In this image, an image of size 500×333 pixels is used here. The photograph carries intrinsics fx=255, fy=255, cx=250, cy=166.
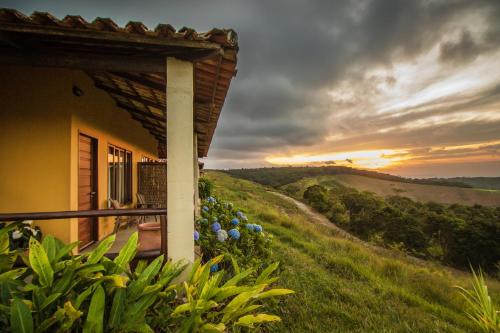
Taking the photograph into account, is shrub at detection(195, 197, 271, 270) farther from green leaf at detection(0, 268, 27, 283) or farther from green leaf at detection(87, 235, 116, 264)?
green leaf at detection(0, 268, 27, 283)

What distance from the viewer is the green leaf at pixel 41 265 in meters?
1.57

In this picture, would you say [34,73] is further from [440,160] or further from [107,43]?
[440,160]

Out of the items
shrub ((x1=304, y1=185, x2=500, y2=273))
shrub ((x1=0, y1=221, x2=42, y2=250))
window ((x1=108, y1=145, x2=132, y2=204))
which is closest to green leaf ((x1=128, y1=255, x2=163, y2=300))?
shrub ((x1=0, y1=221, x2=42, y2=250))

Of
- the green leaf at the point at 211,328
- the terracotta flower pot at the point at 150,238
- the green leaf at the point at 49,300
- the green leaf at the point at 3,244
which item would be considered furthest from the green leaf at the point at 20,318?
the terracotta flower pot at the point at 150,238

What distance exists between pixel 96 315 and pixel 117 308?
0.15m

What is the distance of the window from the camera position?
6660 millimetres

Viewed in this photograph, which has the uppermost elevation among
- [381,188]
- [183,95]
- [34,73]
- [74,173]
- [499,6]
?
[499,6]

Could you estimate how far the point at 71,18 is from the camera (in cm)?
208

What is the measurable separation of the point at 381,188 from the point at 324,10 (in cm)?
3848

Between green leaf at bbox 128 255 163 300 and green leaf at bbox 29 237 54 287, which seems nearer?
green leaf at bbox 29 237 54 287

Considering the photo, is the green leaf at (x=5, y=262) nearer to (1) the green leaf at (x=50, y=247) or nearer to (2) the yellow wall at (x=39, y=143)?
(1) the green leaf at (x=50, y=247)

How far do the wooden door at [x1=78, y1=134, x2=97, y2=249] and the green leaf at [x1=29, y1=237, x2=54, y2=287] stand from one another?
3399 mm

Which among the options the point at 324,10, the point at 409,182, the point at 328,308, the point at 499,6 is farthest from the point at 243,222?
the point at 409,182

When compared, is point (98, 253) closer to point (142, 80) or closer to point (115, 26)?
point (115, 26)
